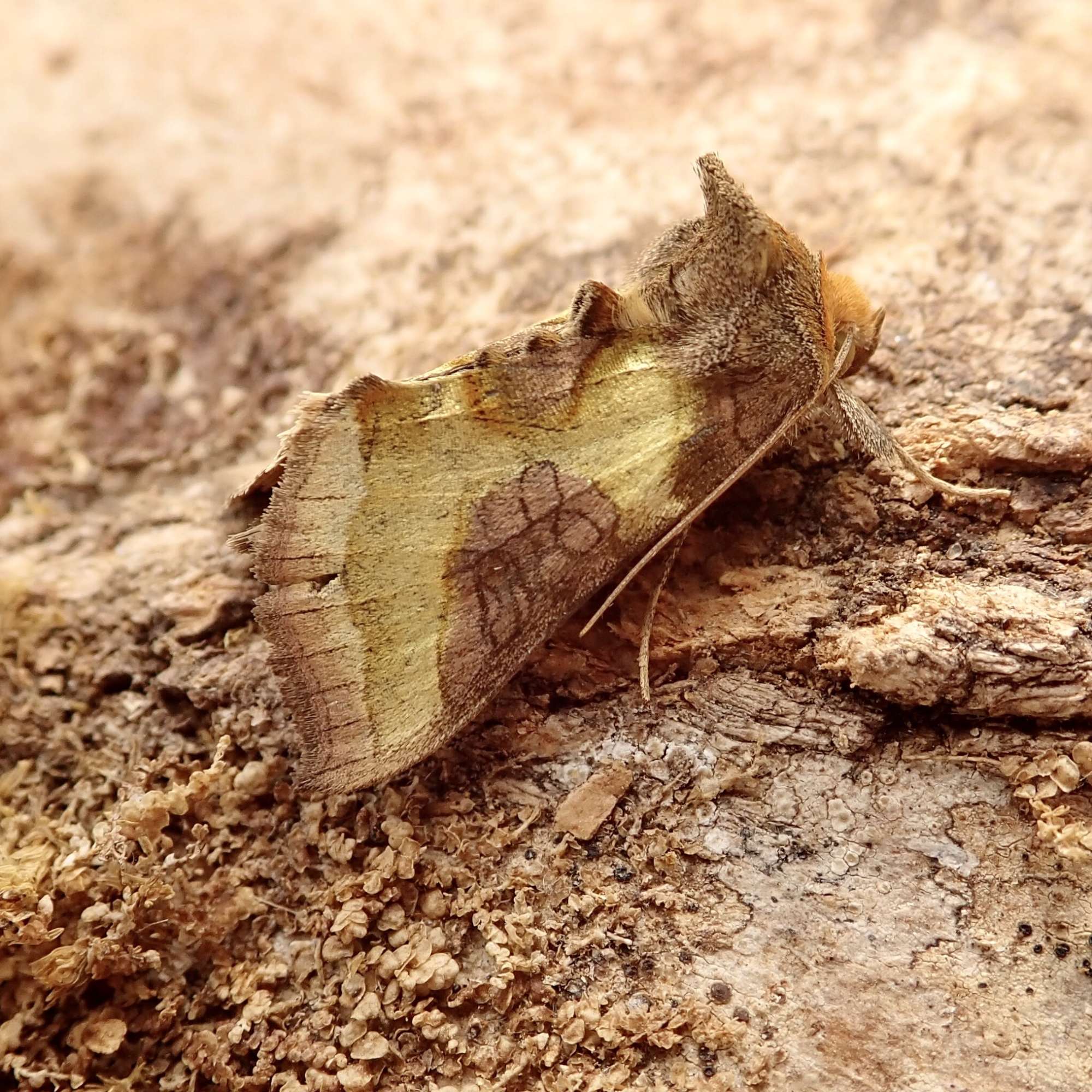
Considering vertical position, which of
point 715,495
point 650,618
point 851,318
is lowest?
point 650,618

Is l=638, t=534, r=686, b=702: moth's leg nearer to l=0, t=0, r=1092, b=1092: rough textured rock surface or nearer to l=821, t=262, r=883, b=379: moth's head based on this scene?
l=0, t=0, r=1092, b=1092: rough textured rock surface

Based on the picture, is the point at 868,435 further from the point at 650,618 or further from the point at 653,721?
the point at 653,721

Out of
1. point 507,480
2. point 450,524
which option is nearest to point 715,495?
point 507,480

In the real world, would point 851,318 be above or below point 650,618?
above

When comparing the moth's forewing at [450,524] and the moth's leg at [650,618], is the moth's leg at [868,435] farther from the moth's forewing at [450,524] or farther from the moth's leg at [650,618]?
the moth's leg at [650,618]

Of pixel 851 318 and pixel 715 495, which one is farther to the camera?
pixel 851 318

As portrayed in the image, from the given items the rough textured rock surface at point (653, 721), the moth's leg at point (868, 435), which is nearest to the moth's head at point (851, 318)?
the moth's leg at point (868, 435)

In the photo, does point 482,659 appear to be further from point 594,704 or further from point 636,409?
point 636,409
